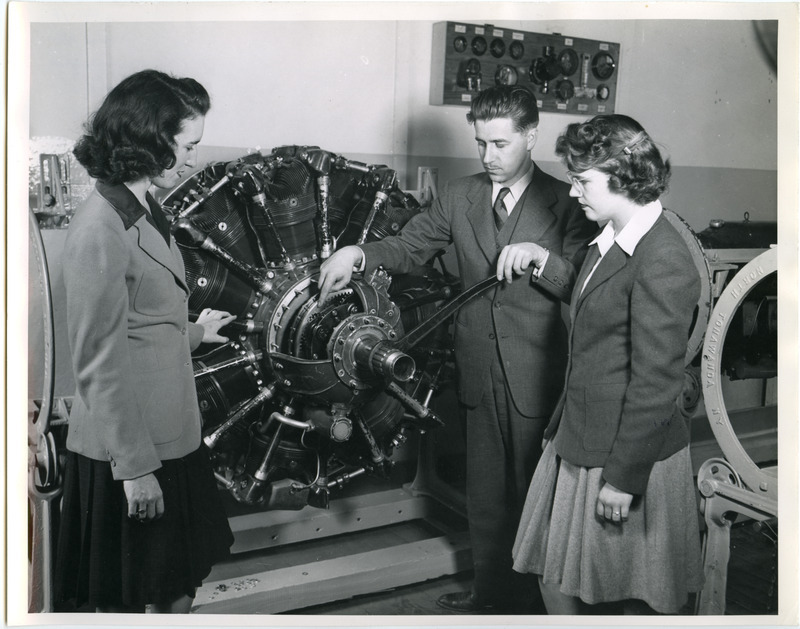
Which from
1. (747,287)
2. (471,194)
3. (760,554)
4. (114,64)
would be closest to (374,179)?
(471,194)

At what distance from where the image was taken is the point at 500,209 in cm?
194

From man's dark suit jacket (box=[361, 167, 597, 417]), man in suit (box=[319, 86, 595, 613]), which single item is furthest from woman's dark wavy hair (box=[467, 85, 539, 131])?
man's dark suit jacket (box=[361, 167, 597, 417])

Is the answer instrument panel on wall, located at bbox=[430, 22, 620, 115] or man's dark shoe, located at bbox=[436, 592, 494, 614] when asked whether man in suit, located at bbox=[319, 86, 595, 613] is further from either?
instrument panel on wall, located at bbox=[430, 22, 620, 115]

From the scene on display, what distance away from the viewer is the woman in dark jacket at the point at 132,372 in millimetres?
1537

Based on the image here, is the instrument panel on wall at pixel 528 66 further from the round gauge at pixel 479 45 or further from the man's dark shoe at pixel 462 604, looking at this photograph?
the man's dark shoe at pixel 462 604

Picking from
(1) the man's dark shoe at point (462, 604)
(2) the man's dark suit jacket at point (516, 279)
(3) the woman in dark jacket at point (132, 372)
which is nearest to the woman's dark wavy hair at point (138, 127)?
(3) the woman in dark jacket at point (132, 372)

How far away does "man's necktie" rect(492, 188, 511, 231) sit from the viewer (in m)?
1.93

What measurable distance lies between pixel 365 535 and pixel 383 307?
2.88ft

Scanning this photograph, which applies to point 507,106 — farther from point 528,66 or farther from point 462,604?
point 462,604

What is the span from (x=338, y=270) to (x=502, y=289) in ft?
1.37

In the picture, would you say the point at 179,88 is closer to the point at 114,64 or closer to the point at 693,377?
the point at 114,64

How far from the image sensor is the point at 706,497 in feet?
6.34

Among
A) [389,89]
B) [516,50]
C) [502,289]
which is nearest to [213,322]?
[502,289]

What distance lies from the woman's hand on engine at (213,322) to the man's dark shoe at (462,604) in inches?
37.7
